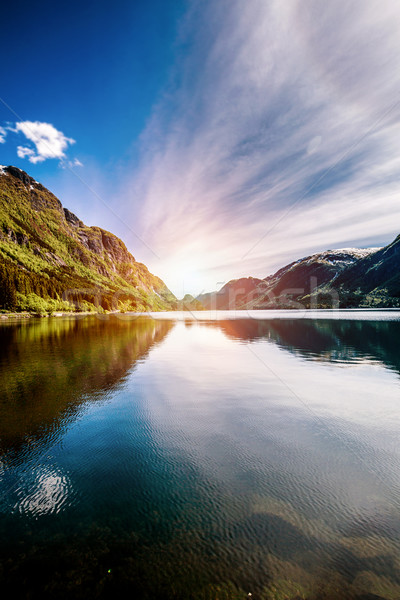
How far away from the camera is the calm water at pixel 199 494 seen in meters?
4.60

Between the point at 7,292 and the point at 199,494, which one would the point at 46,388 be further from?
the point at 7,292

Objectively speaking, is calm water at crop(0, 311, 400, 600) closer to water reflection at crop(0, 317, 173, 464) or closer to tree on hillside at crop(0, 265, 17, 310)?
water reflection at crop(0, 317, 173, 464)

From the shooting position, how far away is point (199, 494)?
22.5 ft

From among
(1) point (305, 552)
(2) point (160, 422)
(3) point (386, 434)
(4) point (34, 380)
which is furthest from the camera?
(4) point (34, 380)

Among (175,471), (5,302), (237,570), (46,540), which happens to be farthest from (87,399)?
(5,302)

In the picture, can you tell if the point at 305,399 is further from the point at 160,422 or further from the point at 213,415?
the point at 160,422

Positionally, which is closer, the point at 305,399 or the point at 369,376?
the point at 305,399

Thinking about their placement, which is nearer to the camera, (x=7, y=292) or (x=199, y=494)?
(x=199, y=494)

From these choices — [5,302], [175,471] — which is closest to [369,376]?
[175,471]

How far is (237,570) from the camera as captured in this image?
4.71 metres

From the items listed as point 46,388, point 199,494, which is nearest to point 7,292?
point 46,388

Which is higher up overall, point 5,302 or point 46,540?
point 5,302

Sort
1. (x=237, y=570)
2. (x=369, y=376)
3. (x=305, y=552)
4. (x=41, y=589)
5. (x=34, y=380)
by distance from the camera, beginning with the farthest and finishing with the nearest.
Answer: (x=369, y=376)
(x=34, y=380)
(x=305, y=552)
(x=237, y=570)
(x=41, y=589)

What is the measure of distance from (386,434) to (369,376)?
10791 mm
